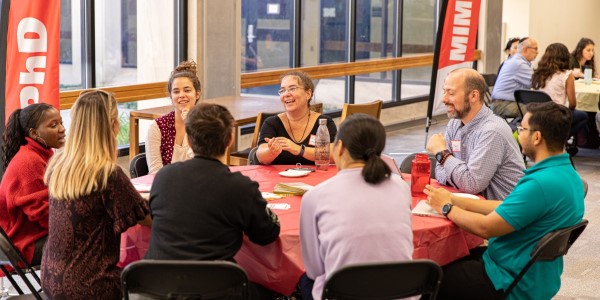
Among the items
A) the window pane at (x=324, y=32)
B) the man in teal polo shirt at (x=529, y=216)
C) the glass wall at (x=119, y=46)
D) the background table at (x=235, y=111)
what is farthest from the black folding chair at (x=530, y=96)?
the man in teal polo shirt at (x=529, y=216)

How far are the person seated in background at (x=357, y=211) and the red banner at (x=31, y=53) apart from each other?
7.11 feet

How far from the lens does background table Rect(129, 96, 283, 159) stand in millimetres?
6402

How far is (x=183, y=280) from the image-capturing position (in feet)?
8.99

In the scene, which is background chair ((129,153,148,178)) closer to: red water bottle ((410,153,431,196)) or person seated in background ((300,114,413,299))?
red water bottle ((410,153,431,196))

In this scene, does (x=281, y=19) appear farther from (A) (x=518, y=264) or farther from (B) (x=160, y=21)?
(A) (x=518, y=264)

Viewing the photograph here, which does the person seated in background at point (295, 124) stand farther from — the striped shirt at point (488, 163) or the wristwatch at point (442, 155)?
the striped shirt at point (488, 163)

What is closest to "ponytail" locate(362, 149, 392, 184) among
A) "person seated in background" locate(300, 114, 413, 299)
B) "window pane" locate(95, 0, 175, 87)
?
"person seated in background" locate(300, 114, 413, 299)

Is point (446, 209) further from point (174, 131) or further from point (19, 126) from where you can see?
point (19, 126)

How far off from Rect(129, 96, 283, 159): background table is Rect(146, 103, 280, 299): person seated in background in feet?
9.90

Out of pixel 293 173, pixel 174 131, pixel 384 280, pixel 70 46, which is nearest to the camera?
pixel 384 280

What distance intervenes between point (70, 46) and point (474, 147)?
4186 mm

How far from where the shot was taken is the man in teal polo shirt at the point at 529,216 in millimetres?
3137

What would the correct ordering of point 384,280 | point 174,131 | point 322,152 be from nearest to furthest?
point 384,280, point 322,152, point 174,131

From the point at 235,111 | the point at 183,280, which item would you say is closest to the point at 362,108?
the point at 235,111
